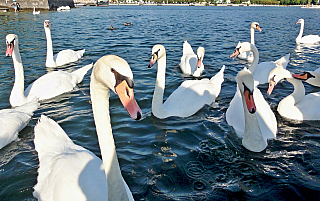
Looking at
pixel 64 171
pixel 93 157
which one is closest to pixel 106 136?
pixel 64 171

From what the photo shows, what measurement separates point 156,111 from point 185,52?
18.4ft

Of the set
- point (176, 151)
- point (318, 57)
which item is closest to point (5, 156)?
point (176, 151)

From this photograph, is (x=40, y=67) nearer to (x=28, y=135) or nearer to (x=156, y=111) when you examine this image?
(x=28, y=135)

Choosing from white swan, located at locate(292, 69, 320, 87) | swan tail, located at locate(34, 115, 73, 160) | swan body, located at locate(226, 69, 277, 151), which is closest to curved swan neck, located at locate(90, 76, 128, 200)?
swan tail, located at locate(34, 115, 73, 160)

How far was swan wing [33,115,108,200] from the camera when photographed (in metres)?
2.98

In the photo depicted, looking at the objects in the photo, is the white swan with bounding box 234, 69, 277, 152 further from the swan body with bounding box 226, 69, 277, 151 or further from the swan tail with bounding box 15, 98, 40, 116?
the swan tail with bounding box 15, 98, 40, 116

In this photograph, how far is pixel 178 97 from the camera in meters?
6.44

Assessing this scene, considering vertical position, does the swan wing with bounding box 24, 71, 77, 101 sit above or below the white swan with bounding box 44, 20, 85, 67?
below

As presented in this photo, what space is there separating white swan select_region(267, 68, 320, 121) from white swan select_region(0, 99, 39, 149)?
5362mm

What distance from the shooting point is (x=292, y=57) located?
12.4 metres

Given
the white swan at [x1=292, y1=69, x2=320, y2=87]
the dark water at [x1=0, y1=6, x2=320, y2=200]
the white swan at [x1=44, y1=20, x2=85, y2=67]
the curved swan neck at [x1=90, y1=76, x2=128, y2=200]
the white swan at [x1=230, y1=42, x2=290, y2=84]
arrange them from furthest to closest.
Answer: the white swan at [x1=44, y1=20, x2=85, y2=67]
the white swan at [x1=230, y1=42, x2=290, y2=84]
the white swan at [x1=292, y1=69, x2=320, y2=87]
the dark water at [x1=0, y1=6, x2=320, y2=200]
the curved swan neck at [x1=90, y1=76, x2=128, y2=200]

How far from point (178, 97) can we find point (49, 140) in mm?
3286

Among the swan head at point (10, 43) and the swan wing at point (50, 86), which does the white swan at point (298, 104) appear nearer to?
the swan wing at point (50, 86)

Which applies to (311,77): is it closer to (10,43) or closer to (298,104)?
(298,104)
